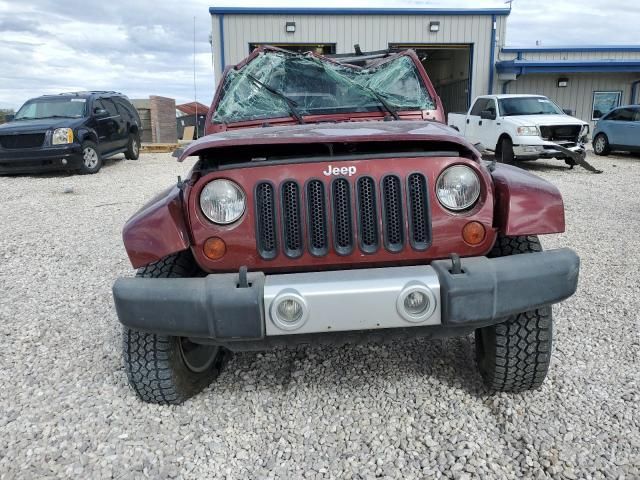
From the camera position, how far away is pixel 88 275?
5082 millimetres

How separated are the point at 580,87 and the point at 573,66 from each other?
1.41m

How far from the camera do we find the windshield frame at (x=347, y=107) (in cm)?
368

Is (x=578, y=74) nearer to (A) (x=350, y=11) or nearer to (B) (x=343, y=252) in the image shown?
(A) (x=350, y=11)

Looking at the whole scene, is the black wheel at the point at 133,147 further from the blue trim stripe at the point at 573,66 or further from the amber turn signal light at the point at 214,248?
the amber turn signal light at the point at 214,248

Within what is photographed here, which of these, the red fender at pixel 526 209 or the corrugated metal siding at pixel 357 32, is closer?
the red fender at pixel 526 209

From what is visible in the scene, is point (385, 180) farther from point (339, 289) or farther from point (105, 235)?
point (105, 235)

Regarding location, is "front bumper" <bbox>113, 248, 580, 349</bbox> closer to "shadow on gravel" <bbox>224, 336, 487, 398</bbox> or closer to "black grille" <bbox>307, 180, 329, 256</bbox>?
"black grille" <bbox>307, 180, 329, 256</bbox>

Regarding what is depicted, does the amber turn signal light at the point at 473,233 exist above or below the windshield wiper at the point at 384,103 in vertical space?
below

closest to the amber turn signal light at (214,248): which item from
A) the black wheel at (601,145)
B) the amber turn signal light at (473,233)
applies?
the amber turn signal light at (473,233)

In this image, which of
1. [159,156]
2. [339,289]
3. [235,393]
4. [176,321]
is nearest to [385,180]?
[339,289]

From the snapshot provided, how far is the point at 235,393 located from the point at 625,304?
2954mm

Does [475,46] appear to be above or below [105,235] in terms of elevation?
above

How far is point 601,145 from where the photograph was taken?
15.2 m

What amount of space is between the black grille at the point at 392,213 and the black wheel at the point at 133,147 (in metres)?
13.6
